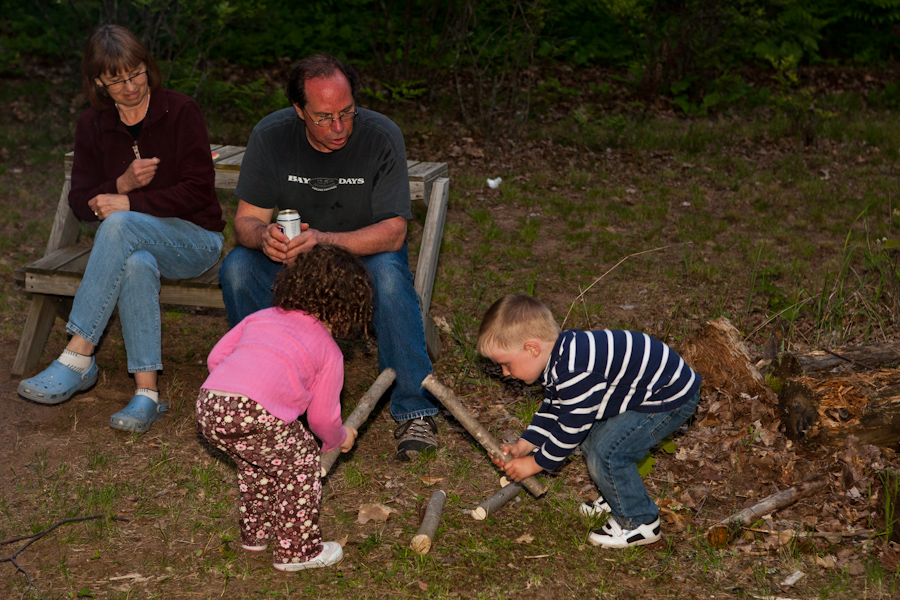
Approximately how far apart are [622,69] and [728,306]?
6831 mm

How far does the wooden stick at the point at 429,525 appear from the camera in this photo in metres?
3.23

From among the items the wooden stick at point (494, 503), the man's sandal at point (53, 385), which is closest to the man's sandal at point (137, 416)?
the man's sandal at point (53, 385)

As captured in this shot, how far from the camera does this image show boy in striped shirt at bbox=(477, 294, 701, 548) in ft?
9.99

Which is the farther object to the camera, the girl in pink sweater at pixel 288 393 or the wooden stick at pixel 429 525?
the wooden stick at pixel 429 525

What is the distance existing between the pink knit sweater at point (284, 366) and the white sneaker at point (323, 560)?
464 millimetres

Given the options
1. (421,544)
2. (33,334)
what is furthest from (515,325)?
(33,334)

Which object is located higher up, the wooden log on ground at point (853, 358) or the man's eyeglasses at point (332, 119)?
→ the man's eyeglasses at point (332, 119)

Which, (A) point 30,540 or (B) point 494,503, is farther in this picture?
(B) point 494,503

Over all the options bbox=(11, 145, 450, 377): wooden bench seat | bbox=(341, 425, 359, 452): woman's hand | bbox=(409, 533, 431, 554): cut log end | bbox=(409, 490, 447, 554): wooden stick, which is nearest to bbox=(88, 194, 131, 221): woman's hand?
bbox=(11, 145, 450, 377): wooden bench seat

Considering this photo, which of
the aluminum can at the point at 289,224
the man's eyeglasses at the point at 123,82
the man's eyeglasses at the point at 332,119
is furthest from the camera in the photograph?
the man's eyeglasses at the point at 123,82

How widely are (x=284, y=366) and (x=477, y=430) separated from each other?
96 cm

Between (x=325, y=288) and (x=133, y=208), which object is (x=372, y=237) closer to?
(x=325, y=288)

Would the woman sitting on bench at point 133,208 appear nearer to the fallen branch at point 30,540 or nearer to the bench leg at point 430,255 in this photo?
the fallen branch at point 30,540

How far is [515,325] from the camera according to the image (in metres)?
3.03
